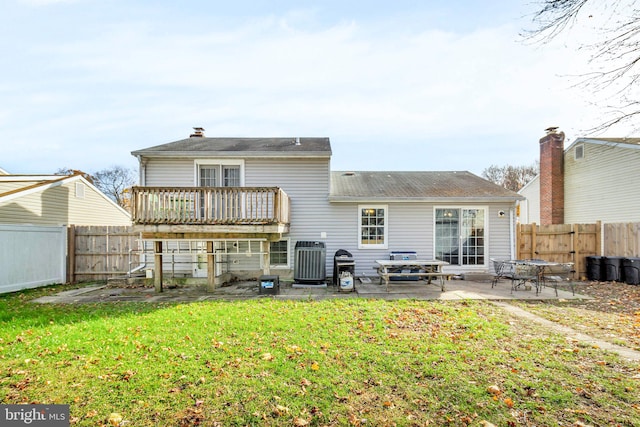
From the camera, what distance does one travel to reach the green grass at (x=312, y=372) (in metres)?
2.81

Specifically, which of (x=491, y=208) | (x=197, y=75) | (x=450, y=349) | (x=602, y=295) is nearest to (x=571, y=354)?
(x=450, y=349)

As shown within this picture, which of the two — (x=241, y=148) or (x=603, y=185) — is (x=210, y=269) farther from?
(x=603, y=185)

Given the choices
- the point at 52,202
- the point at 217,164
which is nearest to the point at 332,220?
the point at 217,164

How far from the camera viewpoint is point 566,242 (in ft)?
37.1

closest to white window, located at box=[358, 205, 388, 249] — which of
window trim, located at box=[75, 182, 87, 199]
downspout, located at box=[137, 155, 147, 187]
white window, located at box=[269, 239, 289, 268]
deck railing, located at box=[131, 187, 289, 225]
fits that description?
white window, located at box=[269, 239, 289, 268]

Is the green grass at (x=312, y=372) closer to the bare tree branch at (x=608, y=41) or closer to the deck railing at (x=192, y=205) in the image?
the deck railing at (x=192, y=205)

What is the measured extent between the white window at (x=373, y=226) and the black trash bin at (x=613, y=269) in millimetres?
7667

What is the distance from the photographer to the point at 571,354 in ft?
13.6

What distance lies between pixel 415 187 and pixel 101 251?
12.0 meters

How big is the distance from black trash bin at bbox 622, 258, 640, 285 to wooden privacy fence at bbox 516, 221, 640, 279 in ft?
3.77

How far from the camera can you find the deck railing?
8.26m

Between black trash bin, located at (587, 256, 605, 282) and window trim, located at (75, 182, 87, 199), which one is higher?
window trim, located at (75, 182, 87, 199)

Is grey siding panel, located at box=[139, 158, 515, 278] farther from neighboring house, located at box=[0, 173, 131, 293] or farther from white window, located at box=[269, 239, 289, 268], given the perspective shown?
neighboring house, located at box=[0, 173, 131, 293]

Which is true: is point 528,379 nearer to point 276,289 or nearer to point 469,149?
point 276,289
